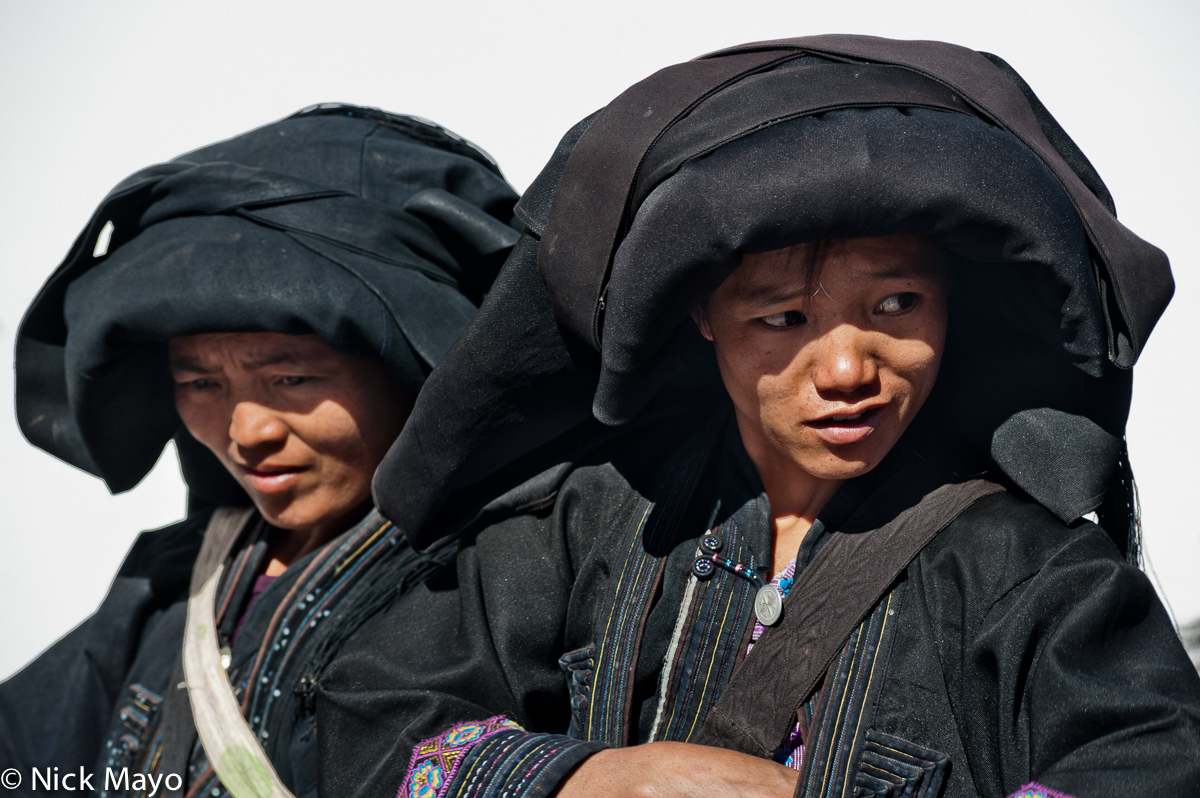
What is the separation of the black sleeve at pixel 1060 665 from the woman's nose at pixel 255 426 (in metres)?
1.02

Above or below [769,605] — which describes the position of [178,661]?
below

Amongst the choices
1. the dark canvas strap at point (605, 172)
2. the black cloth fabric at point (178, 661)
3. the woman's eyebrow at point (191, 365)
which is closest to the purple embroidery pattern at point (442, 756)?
the black cloth fabric at point (178, 661)

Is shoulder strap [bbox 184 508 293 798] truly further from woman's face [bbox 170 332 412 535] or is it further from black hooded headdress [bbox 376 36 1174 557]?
black hooded headdress [bbox 376 36 1174 557]

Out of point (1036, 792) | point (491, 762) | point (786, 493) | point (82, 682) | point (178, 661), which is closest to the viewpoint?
point (1036, 792)

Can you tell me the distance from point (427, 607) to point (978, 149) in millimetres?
948

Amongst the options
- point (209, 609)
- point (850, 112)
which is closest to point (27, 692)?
point (209, 609)

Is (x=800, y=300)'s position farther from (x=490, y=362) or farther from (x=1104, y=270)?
(x=490, y=362)

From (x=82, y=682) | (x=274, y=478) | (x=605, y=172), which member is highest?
(x=605, y=172)

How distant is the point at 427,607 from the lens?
5.10ft

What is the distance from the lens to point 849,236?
1.08m

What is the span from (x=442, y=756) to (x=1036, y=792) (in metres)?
0.66

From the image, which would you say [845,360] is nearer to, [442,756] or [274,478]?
[442,756]

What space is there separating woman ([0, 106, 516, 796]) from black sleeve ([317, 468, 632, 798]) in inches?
8.9

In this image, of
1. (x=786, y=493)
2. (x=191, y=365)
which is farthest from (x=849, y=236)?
(x=191, y=365)
